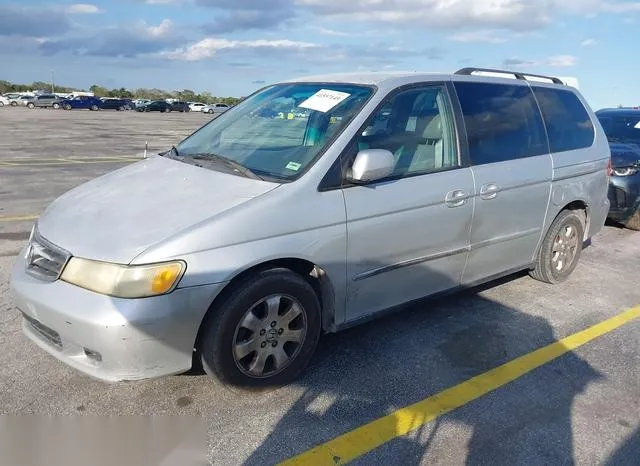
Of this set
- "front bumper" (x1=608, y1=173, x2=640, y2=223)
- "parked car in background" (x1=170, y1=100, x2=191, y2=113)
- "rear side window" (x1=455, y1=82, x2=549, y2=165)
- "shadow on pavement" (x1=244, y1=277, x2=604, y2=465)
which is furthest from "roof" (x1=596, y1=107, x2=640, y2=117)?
"parked car in background" (x1=170, y1=100, x2=191, y2=113)

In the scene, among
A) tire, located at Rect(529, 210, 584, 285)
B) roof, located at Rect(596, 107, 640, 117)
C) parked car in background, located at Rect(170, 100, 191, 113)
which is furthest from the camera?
parked car in background, located at Rect(170, 100, 191, 113)

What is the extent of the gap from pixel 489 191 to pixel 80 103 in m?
62.1

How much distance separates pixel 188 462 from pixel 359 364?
1.29 m

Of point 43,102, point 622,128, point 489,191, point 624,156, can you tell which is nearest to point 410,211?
point 489,191

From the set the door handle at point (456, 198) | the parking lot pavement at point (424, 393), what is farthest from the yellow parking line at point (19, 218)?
the door handle at point (456, 198)

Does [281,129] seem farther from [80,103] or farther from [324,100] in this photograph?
[80,103]

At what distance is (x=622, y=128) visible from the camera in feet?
28.5

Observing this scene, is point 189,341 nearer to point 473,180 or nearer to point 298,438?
point 298,438

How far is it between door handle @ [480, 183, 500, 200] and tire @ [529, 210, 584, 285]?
1124 mm

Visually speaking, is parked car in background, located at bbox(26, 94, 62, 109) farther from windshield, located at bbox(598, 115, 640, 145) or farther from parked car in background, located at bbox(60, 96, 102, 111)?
windshield, located at bbox(598, 115, 640, 145)

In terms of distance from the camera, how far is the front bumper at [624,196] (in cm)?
697

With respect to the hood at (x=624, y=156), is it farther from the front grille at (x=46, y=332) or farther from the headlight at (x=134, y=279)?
the front grille at (x=46, y=332)

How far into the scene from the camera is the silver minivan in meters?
2.65

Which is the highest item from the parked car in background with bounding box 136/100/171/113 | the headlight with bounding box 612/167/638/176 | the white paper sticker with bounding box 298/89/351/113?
the white paper sticker with bounding box 298/89/351/113
